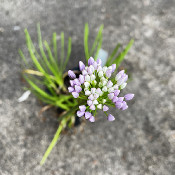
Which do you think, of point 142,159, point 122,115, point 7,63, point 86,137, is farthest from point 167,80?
point 7,63

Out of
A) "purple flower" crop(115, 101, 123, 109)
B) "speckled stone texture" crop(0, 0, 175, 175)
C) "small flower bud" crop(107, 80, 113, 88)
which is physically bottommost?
"speckled stone texture" crop(0, 0, 175, 175)

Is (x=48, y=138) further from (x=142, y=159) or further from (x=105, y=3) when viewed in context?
(x=105, y=3)

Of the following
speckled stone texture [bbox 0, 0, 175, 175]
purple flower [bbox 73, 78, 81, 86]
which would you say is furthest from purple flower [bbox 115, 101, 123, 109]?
speckled stone texture [bbox 0, 0, 175, 175]

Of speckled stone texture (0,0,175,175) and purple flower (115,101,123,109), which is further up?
purple flower (115,101,123,109)

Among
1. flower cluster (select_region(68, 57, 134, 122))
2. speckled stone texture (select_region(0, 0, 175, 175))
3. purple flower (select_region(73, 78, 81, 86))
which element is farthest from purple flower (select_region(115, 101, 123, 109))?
speckled stone texture (select_region(0, 0, 175, 175))

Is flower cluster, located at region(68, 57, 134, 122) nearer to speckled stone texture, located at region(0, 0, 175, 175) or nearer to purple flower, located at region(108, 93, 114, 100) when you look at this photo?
purple flower, located at region(108, 93, 114, 100)

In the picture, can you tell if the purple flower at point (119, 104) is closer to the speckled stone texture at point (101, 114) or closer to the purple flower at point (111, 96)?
the purple flower at point (111, 96)

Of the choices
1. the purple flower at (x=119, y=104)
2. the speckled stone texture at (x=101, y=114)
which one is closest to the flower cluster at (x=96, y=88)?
the purple flower at (x=119, y=104)

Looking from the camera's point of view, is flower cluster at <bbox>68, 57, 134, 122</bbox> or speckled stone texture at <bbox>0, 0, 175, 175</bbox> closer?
flower cluster at <bbox>68, 57, 134, 122</bbox>
